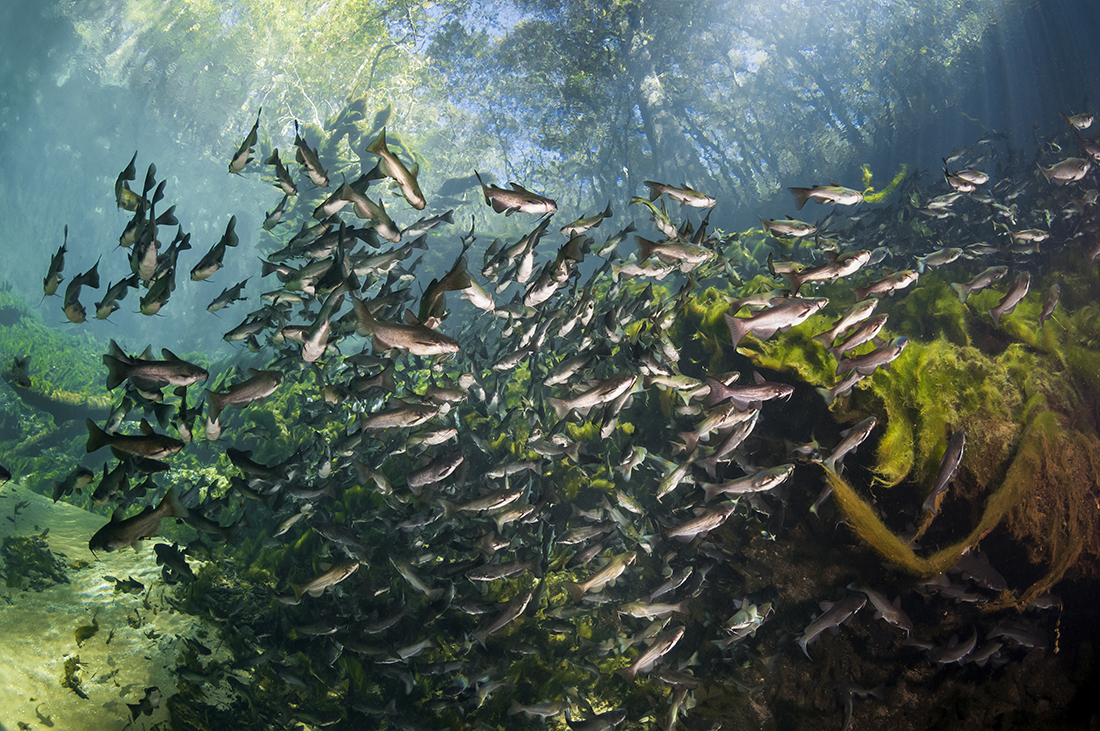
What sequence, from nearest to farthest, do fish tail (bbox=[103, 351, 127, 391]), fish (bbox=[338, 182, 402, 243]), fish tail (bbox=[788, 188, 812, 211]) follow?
fish tail (bbox=[103, 351, 127, 391]) < fish (bbox=[338, 182, 402, 243]) < fish tail (bbox=[788, 188, 812, 211])

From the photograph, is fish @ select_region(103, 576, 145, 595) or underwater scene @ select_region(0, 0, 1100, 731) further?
fish @ select_region(103, 576, 145, 595)

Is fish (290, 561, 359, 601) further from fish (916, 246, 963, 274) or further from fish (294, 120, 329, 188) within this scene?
fish (916, 246, 963, 274)

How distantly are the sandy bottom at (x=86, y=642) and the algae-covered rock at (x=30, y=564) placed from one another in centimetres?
10

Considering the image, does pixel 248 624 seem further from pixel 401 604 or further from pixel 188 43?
pixel 188 43

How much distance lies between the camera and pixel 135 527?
3.03m

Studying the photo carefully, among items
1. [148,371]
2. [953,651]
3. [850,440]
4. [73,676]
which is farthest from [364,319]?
[953,651]

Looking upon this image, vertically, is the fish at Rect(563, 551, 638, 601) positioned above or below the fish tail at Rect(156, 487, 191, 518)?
below

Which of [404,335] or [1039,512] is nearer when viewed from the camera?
[404,335]

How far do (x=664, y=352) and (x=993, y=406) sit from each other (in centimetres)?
401

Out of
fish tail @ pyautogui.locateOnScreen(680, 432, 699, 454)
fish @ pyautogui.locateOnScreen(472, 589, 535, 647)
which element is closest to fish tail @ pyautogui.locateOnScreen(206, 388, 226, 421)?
fish @ pyautogui.locateOnScreen(472, 589, 535, 647)

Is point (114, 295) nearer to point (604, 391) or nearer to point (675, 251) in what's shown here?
point (604, 391)

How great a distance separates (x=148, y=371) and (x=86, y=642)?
9.19ft

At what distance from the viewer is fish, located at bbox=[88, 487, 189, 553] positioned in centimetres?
298

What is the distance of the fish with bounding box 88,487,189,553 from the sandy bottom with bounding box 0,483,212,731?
1.63 meters
